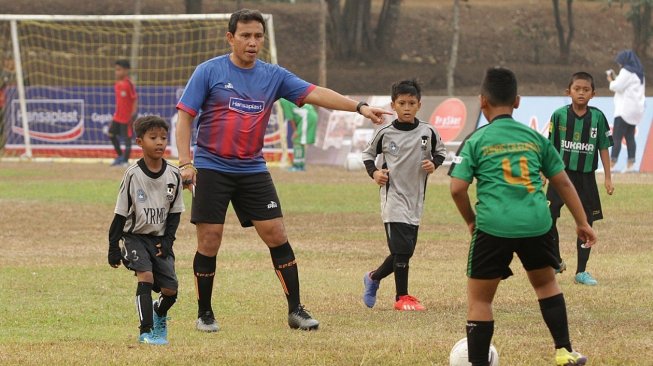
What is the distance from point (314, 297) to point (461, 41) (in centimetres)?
4101

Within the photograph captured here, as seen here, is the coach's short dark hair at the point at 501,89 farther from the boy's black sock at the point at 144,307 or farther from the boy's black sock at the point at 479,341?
the boy's black sock at the point at 144,307

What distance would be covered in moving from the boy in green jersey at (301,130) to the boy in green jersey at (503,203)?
64.4 ft

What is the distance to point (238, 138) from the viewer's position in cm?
839

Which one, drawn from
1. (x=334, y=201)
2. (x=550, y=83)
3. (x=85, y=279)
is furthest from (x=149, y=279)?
(x=550, y=83)

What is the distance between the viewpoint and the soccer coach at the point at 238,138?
27.4 feet

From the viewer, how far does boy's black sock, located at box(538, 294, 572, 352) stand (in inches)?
261

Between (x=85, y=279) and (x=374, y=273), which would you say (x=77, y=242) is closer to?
(x=85, y=279)

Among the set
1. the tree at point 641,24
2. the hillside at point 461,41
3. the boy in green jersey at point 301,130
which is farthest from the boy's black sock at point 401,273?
the tree at point 641,24

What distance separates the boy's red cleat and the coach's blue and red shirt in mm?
1723

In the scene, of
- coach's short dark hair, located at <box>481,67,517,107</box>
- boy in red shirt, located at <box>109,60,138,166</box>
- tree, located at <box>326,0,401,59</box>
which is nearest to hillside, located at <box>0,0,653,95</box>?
tree, located at <box>326,0,401,59</box>

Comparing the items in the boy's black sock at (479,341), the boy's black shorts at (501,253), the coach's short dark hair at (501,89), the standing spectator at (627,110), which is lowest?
the standing spectator at (627,110)

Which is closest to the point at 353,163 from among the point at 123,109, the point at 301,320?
the point at 123,109

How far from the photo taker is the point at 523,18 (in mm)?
52594

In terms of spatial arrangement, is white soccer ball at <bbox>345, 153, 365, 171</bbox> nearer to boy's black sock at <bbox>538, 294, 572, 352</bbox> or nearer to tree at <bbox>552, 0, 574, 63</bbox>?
boy's black sock at <bbox>538, 294, 572, 352</bbox>
